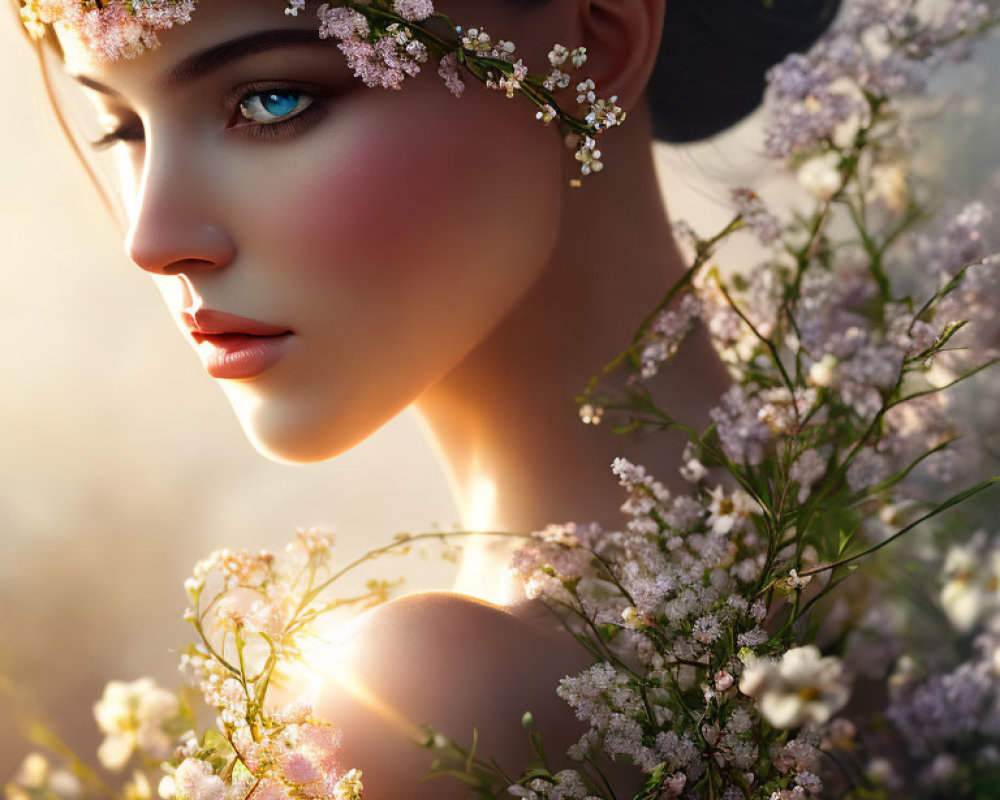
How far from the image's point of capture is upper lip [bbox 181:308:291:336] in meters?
1.09

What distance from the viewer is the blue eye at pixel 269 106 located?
1.09 m

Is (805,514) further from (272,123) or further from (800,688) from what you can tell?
(272,123)

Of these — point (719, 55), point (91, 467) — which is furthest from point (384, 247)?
point (91, 467)

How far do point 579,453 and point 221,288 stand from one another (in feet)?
1.55

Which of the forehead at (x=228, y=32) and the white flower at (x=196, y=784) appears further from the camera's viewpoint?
the forehead at (x=228, y=32)

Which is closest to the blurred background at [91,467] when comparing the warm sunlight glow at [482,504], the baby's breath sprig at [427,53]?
the warm sunlight glow at [482,504]

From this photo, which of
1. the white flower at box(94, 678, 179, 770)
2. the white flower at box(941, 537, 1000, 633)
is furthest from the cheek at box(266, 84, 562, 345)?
the white flower at box(941, 537, 1000, 633)

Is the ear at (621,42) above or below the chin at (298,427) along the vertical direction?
above

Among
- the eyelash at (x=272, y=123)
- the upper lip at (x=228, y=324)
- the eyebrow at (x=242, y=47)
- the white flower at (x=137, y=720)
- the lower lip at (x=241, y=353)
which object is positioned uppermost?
the eyebrow at (x=242, y=47)

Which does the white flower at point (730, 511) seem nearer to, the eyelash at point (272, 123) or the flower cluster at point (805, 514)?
the flower cluster at point (805, 514)

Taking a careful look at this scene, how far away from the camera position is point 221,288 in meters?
1.09

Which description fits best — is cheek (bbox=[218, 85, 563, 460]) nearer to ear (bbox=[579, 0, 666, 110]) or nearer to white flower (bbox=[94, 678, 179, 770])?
ear (bbox=[579, 0, 666, 110])

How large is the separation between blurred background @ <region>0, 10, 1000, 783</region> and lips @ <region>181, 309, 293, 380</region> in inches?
58.0

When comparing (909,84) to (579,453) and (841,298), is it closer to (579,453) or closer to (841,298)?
(841,298)
